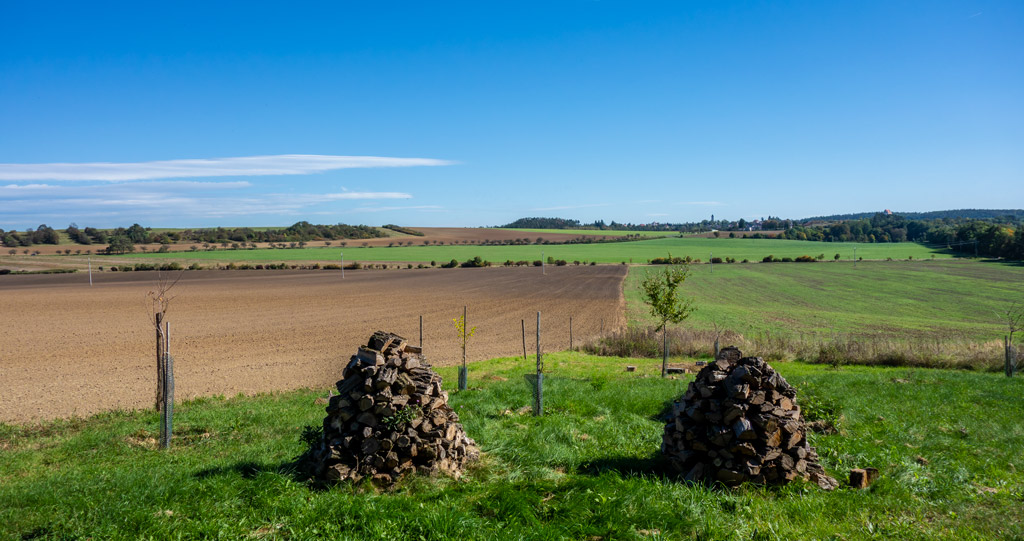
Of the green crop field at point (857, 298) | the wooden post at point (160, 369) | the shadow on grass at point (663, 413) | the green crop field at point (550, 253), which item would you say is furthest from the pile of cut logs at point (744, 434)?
the green crop field at point (550, 253)

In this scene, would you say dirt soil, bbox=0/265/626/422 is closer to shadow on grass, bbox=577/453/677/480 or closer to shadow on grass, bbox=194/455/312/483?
shadow on grass, bbox=194/455/312/483

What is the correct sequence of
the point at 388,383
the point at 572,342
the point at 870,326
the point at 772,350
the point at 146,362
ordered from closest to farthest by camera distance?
the point at 388,383 < the point at 146,362 < the point at 772,350 < the point at 572,342 < the point at 870,326

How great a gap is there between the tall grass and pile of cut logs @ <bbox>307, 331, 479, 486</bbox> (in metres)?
21.7

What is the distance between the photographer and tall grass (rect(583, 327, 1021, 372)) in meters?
25.1

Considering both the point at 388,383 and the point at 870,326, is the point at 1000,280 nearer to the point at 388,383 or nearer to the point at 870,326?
the point at 870,326

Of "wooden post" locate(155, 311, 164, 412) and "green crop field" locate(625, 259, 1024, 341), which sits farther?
"green crop field" locate(625, 259, 1024, 341)

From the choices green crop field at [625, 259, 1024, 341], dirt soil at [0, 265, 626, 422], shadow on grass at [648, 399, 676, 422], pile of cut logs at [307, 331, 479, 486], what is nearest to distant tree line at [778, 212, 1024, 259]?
green crop field at [625, 259, 1024, 341]

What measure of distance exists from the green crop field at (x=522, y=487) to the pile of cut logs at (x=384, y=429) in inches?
12.3

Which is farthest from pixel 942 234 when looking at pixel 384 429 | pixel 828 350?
pixel 384 429

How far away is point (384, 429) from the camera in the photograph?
26.2 ft

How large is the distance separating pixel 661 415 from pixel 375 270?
86476 millimetres

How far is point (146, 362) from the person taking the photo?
25859 mm

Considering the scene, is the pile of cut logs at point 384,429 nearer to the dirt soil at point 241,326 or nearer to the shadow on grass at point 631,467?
the shadow on grass at point 631,467

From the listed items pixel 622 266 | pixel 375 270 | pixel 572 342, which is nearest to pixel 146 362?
pixel 572 342
